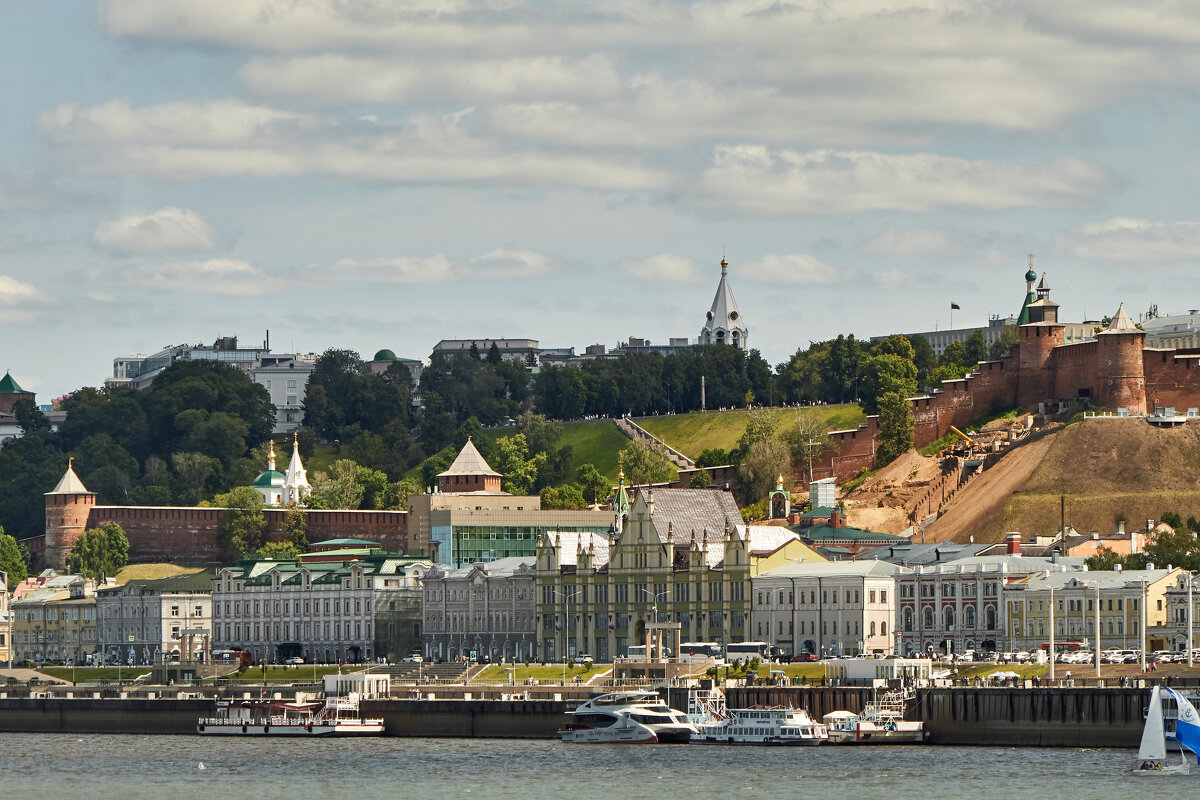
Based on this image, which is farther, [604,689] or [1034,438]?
[1034,438]

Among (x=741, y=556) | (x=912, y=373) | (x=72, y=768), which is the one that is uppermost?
(x=912, y=373)

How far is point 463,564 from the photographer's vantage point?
155 metres

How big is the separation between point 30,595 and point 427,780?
280ft

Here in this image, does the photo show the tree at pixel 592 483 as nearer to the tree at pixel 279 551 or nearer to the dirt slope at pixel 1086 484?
the tree at pixel 279 551

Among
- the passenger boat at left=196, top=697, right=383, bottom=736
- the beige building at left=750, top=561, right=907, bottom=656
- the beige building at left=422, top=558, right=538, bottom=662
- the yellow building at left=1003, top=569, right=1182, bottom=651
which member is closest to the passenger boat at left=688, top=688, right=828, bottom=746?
the passenger boat at left=196, top=697, right=383, bottom=736

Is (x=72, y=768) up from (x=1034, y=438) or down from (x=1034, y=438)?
down

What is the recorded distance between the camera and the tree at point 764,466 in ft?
551

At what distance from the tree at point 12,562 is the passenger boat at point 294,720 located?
72.4 meters

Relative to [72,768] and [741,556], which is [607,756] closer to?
[72,768]

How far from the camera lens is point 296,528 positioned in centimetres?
17800

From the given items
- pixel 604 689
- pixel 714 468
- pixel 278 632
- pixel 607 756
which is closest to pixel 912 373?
pixel 714 468

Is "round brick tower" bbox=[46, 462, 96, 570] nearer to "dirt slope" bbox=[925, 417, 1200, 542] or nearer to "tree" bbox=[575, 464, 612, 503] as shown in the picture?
"tree" bbox=[575, 464, 612, 503]

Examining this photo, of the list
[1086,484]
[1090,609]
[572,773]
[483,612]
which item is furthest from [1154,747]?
[1086,484]

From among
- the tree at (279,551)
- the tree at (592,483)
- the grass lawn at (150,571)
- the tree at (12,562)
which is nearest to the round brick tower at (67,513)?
the tree at (12,562)
